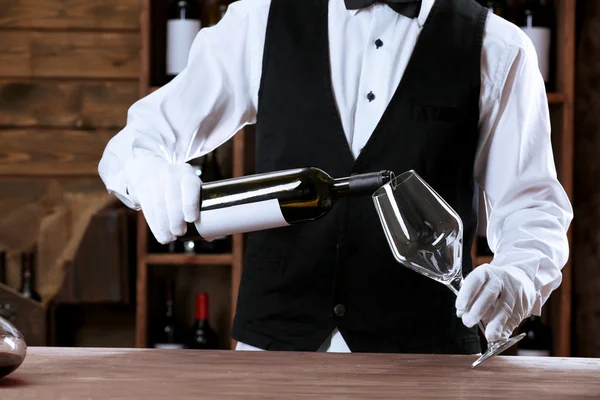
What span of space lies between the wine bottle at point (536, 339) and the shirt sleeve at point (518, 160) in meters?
1.13

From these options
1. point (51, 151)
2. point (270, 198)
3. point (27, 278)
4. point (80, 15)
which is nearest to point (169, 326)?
point (27, 278)

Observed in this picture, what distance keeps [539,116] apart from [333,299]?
1.78ft

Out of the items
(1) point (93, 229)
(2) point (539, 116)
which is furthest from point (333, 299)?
(1) point (93, 229)

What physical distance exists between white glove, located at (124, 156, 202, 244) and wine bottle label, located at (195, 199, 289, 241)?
4 cm

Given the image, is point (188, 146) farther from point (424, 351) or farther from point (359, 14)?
point (424, 351)

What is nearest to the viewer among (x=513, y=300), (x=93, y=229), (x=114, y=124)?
(x=513, y=300)

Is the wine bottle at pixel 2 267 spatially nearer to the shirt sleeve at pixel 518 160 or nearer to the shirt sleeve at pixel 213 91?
the shirt sleeve at pixel 213 91

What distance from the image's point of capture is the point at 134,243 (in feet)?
9.43

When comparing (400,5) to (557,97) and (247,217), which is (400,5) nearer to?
(247,217)

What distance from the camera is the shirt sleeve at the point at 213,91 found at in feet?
5.61

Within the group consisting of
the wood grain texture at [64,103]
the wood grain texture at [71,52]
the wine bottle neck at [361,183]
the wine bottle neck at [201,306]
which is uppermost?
the wood grain texture at [71,52]

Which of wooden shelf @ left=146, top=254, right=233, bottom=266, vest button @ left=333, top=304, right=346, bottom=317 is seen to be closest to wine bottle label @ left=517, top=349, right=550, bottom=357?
wooden shelf @ left=146, top=254, right=233, bottom=266

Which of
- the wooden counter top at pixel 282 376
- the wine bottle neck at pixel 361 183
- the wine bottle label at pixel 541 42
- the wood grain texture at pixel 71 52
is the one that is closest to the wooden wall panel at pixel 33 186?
the wood grain texture at pixel 71 52

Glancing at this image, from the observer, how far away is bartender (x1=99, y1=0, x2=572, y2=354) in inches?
63.7
